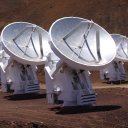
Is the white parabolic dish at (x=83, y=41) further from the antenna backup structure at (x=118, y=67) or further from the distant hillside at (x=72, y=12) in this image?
the distant hillside at (x=72, y=12)

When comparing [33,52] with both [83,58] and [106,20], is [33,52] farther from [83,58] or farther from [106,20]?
[106,20]

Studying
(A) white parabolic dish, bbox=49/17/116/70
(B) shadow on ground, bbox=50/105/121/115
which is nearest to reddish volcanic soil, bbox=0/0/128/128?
(B) shadow on ground, bbox=50/105/121/115

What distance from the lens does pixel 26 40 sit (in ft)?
112

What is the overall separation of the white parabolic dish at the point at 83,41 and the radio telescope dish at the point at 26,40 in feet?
19.1

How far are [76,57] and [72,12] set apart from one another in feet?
153

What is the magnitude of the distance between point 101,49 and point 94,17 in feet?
139

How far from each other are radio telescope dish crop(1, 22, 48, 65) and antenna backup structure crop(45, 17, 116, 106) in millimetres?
5254

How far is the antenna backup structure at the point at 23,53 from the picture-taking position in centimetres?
3319

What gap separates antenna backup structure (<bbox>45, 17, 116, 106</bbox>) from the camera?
85.9ft

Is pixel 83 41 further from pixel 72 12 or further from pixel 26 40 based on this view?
pixel 72 12

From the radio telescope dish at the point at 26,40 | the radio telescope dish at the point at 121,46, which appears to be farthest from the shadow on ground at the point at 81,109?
the radio telescope dish at the point at 121,46

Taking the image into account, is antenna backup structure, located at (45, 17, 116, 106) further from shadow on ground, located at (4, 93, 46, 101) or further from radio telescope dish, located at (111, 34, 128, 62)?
radio telescope dish, located at (111, 34, 128, 62)

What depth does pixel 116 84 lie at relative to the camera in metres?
46.5

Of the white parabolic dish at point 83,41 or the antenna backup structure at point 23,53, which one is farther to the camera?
the antenna backup structure at point 23,53
